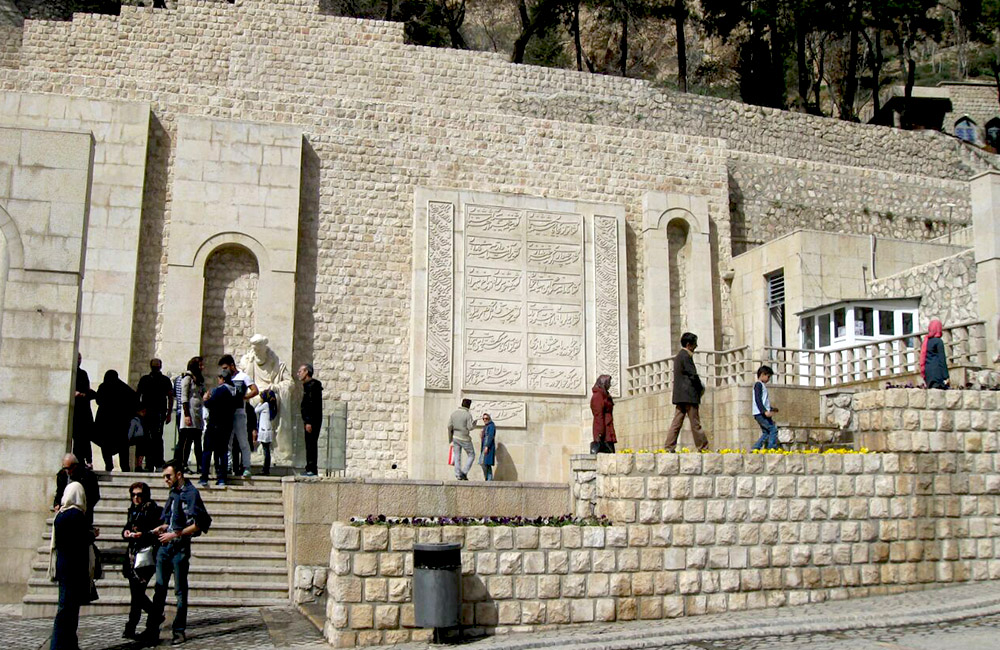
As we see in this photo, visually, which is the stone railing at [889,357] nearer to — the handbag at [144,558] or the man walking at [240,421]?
the man walking at [240,421]

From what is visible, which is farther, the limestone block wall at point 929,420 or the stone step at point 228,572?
the limestone block wall at point 929,420

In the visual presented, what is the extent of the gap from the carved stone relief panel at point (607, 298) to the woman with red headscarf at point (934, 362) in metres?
7.96

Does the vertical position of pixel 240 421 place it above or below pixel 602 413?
below

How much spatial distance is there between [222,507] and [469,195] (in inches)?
371

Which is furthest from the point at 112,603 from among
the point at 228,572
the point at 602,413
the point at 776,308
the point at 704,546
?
the point at 776,308

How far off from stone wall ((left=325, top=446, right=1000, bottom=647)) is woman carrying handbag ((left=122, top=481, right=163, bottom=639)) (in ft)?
4.96

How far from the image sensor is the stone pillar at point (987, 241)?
55.3ft

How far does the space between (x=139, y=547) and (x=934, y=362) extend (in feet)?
28.8

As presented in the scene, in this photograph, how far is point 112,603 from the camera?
989 centimetres

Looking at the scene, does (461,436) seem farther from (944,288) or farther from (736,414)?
(944,288)

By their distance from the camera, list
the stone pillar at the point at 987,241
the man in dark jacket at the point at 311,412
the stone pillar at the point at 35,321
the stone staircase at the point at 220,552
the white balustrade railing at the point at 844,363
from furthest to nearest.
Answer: the stone pillar at the point at 987,241
the white balustrade railing at the point at 844,363
the man in dark jacket at the point at 311,412
the stone pillar at the point at 35,321
the stone staircase at the point at 220,552

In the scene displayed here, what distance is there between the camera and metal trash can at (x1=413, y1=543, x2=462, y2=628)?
→ 829 cm

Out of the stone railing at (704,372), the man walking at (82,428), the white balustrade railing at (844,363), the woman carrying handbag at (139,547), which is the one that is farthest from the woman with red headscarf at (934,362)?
the man walking at (82,428)

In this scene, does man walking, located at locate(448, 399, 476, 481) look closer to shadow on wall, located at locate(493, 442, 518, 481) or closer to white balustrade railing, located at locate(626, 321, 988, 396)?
shadow on wall, located at locate(493, 442, 518, 481)
